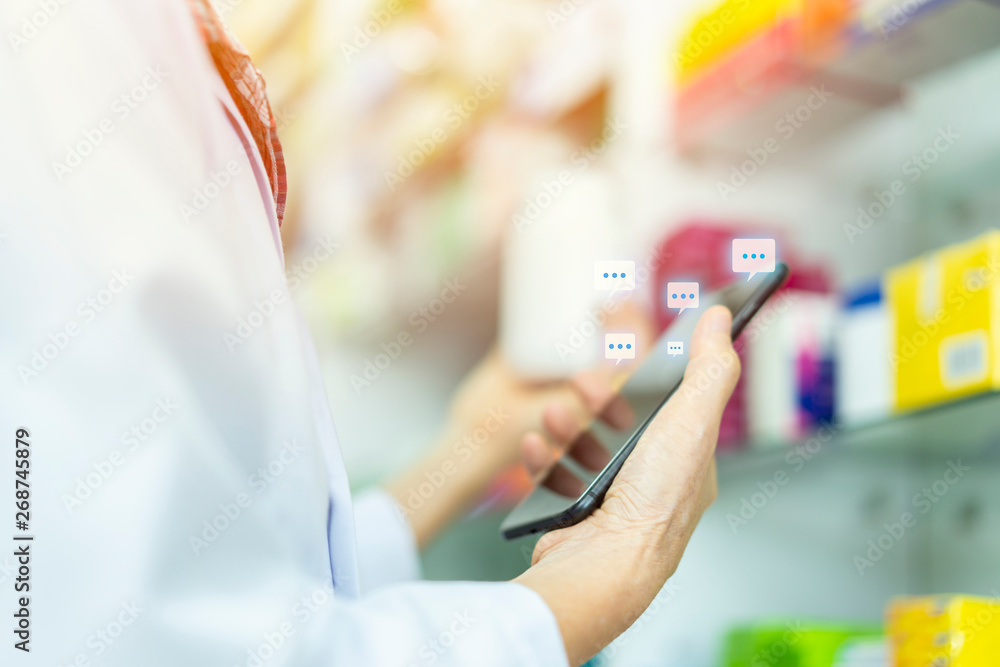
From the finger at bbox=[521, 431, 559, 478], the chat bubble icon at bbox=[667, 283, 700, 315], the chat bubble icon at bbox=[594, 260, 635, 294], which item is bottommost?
the finger at bbox=[521, 431, 559, 478]

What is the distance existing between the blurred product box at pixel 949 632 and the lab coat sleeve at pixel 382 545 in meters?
0.50

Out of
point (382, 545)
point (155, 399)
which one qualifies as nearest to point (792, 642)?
point (382, 545)

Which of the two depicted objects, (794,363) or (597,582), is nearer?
(597,582)

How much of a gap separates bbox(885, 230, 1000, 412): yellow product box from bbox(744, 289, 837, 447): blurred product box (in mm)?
84

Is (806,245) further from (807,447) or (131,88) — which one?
(131,88)

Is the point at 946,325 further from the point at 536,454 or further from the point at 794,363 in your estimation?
the point at 536,454

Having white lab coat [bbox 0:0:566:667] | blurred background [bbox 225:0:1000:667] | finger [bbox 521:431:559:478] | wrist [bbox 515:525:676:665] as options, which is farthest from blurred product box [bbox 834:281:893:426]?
white lab coat [bbox 0:0:566:667]

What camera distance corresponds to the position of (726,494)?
1.15 metres

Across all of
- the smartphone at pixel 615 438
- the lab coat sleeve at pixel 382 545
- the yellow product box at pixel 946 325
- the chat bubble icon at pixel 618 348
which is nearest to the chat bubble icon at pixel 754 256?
the smartphone at pixel 615 438

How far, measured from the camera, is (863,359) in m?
0.86

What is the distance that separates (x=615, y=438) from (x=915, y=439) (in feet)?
1.79

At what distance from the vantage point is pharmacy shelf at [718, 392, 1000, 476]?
0.81m

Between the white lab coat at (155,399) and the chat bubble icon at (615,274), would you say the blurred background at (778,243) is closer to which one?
the chat bubble icon at (615,274)

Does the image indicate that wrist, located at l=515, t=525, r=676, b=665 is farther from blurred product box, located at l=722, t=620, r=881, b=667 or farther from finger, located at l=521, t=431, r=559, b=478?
blurred product box, located at l=722, t=620, r=881, b=667
